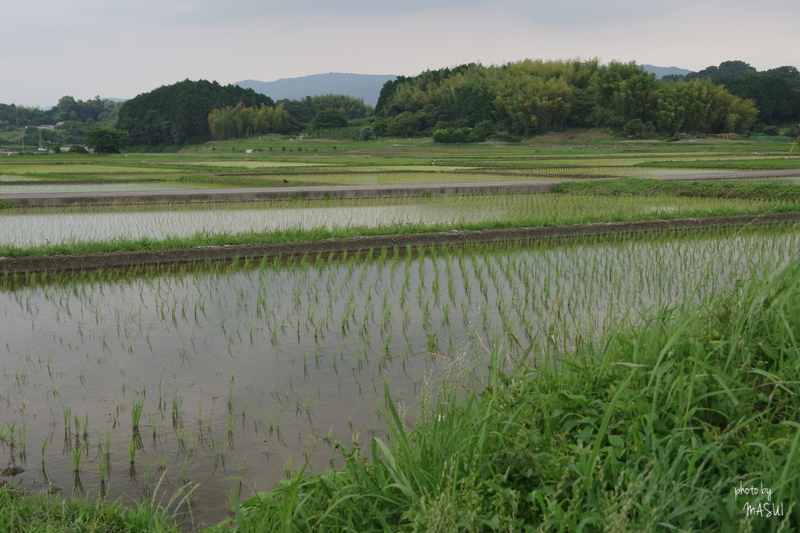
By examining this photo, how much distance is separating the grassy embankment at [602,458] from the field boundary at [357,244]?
17.4ft

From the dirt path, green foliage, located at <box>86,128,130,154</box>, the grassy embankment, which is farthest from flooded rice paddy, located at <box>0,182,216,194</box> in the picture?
green foliage, located at <box>86,128,130,154</box>

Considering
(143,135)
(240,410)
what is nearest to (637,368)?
(240,410)

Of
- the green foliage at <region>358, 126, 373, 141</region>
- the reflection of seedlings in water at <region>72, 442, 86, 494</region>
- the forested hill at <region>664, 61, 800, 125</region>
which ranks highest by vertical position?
the forested hill at <region>664, 61, 800, 125</region>

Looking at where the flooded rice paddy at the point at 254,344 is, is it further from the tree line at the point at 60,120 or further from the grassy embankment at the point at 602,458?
the tree line at the point at 60,120

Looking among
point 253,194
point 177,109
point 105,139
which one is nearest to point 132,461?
point 253,194

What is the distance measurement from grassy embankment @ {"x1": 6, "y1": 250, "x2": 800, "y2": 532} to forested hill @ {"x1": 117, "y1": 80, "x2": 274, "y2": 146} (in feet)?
248

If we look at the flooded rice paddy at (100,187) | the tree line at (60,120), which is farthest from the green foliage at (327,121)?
the flooded rice paddy at (100,187)

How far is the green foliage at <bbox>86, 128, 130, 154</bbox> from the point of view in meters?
42.6

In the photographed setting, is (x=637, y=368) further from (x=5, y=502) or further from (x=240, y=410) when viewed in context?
(x=5, y=502)

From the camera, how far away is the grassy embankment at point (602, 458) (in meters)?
1.74

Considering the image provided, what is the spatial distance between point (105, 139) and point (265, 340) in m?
43.1

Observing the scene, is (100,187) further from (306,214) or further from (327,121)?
(327,121)

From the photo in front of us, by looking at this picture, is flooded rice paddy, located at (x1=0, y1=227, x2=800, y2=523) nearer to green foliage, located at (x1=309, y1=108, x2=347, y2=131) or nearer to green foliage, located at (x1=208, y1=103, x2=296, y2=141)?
green foliage, located at (x1=309, y1=108, x2=347, y2=131)

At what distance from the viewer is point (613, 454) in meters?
1.91
